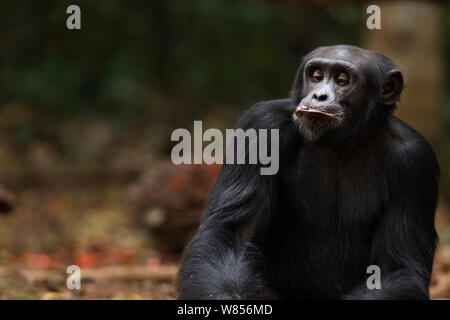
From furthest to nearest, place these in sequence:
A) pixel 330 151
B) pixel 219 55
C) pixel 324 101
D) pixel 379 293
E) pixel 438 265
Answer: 1. pixel 219 55
2. pixel 438 265
3. pixel 330 151
4. pixel 324 101
5. pixel 379 293

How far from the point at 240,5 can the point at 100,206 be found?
5.47m

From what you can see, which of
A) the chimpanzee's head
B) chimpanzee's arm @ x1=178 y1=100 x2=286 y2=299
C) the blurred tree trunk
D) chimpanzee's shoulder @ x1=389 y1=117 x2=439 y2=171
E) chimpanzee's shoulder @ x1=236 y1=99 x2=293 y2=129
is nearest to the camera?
chimpanzee's arm @ x1=178 y1=100 x2=286 y2=299

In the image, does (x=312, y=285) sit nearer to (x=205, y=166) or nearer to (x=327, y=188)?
(x=327, y=188)

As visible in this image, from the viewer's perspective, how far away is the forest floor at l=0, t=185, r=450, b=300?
7574 millimetres

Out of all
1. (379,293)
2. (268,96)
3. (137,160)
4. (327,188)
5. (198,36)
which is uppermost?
(198,36)

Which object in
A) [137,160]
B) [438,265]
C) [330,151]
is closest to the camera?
[330,151]

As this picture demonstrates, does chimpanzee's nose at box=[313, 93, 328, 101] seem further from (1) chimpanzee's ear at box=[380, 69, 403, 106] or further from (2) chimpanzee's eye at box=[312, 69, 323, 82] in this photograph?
(1) chimpanzee's ear at box=[380, 69, 403, 106]

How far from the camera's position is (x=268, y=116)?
5941 millimetres

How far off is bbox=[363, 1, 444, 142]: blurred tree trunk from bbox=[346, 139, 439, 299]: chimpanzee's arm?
25.5 ft

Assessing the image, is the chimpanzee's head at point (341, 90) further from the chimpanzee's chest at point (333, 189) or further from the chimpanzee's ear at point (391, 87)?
the chimpanzee's chest at point (333, 189)

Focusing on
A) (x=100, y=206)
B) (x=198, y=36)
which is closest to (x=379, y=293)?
(x=100, y=206)

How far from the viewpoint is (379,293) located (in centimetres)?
516

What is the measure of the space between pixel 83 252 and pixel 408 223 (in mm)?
6364

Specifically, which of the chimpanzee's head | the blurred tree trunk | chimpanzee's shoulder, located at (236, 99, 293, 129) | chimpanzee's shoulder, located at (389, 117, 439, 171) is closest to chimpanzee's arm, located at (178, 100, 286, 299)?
chimpanzee's shoulder, located at (236, 99, 293, 129)
